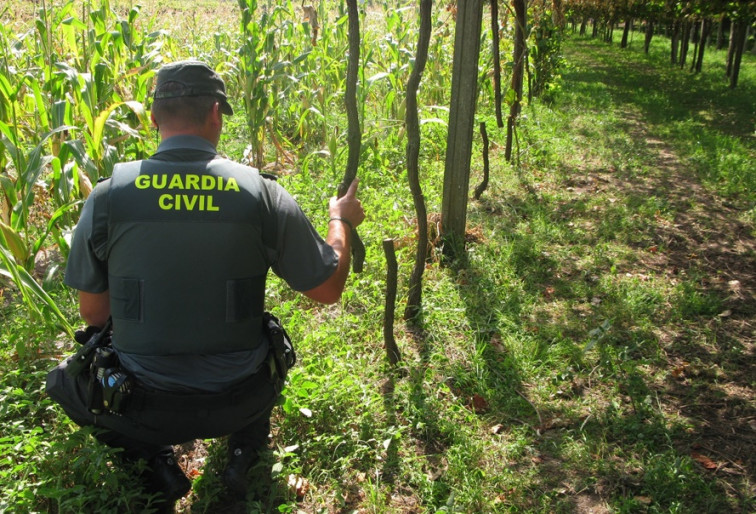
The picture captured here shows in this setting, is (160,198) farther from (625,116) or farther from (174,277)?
(625,116)

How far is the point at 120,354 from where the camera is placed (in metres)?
2.41

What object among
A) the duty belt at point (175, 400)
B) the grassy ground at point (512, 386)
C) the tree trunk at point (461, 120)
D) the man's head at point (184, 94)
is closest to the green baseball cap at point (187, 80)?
the man's head at point (184, 94)

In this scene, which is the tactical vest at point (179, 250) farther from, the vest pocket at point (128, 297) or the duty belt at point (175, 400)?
the duty belt at point (175, 400)

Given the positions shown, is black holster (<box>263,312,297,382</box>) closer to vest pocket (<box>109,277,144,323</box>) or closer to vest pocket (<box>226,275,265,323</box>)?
vest pocket (<box>226,275,265,323</box>)

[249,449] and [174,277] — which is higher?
[174,277]

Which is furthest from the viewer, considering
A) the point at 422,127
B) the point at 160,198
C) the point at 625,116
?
the point at 625,116

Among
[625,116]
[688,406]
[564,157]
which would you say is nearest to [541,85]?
[625,116]

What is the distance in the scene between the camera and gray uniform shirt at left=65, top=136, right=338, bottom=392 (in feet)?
7.72

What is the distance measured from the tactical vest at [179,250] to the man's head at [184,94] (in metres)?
0.21

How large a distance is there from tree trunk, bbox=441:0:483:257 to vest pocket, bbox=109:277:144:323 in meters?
2.91

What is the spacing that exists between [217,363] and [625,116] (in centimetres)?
990

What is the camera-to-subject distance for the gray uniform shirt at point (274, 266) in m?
2.35

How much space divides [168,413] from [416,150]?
2.05 meters

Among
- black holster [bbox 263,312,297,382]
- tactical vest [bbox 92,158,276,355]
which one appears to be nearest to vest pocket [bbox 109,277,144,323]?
tactical vest [bbox 92,158,276,355]
